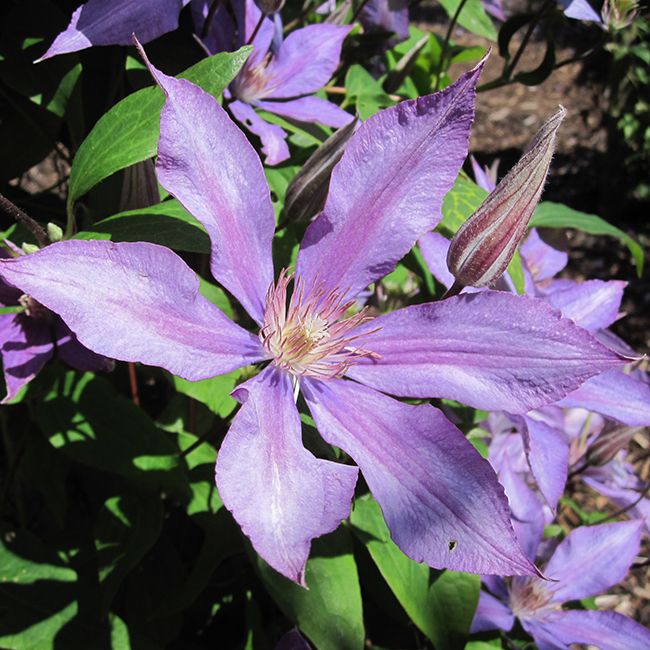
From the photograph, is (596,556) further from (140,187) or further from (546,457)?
(140,187)

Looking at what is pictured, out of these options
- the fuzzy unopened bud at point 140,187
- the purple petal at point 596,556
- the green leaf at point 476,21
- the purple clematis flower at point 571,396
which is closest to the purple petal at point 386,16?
the green leaf at point 476,21

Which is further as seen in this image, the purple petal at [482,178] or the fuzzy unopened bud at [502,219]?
the purple petal at [482,178]

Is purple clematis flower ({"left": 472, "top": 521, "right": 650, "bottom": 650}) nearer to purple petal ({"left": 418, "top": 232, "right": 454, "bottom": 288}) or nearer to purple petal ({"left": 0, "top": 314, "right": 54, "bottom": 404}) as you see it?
purple petal ({"left": 418, "top": 232, "right": 454, "bottom": 288})

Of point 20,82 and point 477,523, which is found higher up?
point 20,82

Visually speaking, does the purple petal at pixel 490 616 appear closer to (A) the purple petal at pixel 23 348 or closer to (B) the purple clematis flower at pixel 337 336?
(B) the purple clematis flower at pixel 337 336

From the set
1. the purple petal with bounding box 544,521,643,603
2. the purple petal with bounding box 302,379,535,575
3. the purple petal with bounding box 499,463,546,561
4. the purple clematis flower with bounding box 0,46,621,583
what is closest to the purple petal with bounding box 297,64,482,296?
the purple clematis flower with bounding box 0,46,621,583

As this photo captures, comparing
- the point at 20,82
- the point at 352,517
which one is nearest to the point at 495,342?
the point at 352,517

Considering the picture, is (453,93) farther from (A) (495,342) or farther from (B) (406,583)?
(B) (406,583)

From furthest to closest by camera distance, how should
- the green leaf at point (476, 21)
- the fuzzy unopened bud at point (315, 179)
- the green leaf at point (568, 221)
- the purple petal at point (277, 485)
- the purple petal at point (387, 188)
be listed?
the green leaf at point (476, 21) → the green leaf at point (568, 221) → the fuzzy unopened bud at point (315, 179) → the purple petal at point (387, 188) → the purple petal at point (277, 485)
